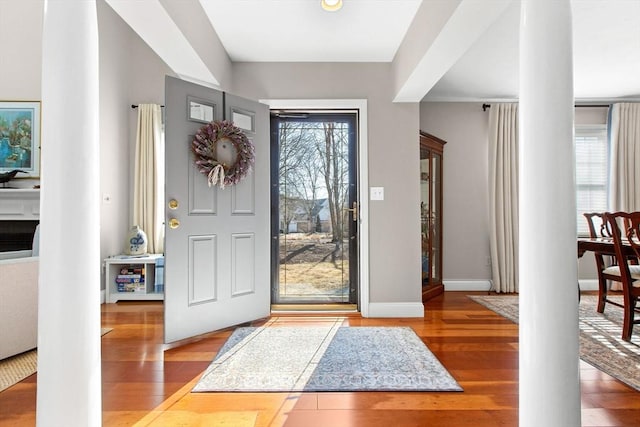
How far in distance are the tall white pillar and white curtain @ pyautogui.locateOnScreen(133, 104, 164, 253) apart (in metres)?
4.21

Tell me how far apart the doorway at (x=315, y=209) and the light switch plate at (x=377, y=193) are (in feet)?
0.83

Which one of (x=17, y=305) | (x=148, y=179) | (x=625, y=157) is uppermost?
(x=625, y=157)

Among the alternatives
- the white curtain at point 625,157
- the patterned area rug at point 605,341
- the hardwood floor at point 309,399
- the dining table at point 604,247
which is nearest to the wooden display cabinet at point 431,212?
the patterned area rug at point 605,341

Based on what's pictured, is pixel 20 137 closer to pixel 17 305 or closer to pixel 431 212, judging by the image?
pixel 17 305

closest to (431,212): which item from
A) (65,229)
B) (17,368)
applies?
(65,229)

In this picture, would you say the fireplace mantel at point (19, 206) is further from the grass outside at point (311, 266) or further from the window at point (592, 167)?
the window at point (592, 167)

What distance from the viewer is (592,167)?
486 cm

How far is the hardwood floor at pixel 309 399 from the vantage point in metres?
1.71

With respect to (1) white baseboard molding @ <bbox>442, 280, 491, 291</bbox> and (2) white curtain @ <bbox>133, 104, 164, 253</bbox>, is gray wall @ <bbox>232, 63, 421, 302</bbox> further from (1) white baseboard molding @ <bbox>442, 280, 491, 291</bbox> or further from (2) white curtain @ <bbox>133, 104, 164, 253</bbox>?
(2) white curtain @ <bbox>133, 104, 164, 253</bbox>

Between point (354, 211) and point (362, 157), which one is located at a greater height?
point (362, 157)

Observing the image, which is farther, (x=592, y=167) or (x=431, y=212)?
(x=592, y=167)

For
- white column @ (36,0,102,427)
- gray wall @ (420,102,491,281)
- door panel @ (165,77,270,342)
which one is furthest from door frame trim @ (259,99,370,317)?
white column @ (36,0,102,427)

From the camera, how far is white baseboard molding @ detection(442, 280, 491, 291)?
469 centimetres

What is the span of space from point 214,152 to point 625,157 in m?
5.13
